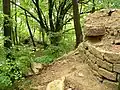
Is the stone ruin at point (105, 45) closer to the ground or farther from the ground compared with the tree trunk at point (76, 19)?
closer to the ground

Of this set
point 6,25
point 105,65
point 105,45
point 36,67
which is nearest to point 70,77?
point 105,65

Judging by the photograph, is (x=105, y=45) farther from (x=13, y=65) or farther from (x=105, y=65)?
(x=13, y=65)

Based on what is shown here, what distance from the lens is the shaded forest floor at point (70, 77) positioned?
16.3ft

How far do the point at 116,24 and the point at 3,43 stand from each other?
3.94 m

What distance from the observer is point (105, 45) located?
5516 mm

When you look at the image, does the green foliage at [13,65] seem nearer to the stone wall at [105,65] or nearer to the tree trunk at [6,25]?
the tree trunk at [6,25]

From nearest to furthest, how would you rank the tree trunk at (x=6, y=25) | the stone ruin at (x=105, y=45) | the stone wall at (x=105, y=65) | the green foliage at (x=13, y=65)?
the stone wall at (x=105, y=65) < the stone ruin at (x=105, y=45) < the green foliage at (x=13, y=65) < the tree trunk at (x=6, y=25)

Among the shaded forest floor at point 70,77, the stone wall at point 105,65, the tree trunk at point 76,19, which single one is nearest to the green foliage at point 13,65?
the shaded forest floor at point 70,77

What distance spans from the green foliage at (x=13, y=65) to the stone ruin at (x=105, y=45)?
1.95m

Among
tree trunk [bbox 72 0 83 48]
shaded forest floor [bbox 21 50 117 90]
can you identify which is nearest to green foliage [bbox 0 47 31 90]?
shaded forest floor [bbox 21 50 117 90]

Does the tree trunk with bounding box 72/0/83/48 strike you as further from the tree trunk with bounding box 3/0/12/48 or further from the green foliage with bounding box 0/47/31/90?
the tree trunk with bounding box 3/0/12/48

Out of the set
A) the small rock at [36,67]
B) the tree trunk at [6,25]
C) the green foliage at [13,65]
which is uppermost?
the tree trunk at [6,25]

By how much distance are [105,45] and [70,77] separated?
1.21 m

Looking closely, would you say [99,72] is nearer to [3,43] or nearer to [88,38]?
[88,38]
